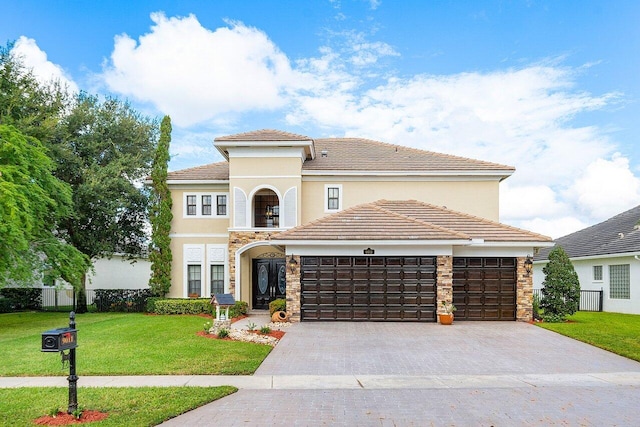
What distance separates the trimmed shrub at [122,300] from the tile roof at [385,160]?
407 inches

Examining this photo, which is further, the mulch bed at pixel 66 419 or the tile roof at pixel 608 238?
the tile roof at pixel 608 238

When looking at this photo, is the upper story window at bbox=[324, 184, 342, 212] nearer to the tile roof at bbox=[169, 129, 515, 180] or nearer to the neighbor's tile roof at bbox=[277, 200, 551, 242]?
the tile roof at bbox=[169, 129, 515, 180]

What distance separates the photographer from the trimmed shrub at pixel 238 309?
18.2 meters

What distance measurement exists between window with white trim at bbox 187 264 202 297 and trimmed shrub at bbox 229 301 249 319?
366 centimetres

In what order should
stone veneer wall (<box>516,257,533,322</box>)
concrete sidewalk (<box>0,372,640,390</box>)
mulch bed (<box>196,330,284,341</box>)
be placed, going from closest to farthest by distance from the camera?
1. concrete sidewalk (<box>0,372,640,390</box>)
2. mulch bed (<box>196,330,284,341</box>)
3. stone veneer wall (<box>516,257,533,322</box>)

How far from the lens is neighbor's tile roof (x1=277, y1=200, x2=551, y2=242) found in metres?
16.2

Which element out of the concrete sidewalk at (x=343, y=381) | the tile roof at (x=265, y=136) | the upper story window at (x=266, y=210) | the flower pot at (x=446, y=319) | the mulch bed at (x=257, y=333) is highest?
the tile roof at (x=265, y=136)

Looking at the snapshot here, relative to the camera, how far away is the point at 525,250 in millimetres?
16766

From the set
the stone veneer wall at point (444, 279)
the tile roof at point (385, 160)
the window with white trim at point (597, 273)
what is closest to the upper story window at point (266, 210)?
the tile roof at point (385, 160)

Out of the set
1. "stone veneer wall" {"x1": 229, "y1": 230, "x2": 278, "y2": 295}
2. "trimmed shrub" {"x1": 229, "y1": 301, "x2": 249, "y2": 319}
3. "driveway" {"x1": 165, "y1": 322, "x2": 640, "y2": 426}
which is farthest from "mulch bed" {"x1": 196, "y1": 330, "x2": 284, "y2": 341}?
"stone veneer wall" {"x1": 229, "y1": 230, "x2": 278, "y2": 295}

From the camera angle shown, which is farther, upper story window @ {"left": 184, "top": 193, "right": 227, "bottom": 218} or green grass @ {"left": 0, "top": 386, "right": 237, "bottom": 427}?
upper story window @ {"left": 184, "top": 193, "right": 227, "bottom": 218}

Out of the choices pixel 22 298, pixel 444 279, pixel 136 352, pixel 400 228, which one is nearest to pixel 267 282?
pixel 400 228

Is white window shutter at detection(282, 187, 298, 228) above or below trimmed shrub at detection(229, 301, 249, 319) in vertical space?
above

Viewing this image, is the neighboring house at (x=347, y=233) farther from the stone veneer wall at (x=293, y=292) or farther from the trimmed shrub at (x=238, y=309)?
the trimmed shrub at (x=238, y=309)
